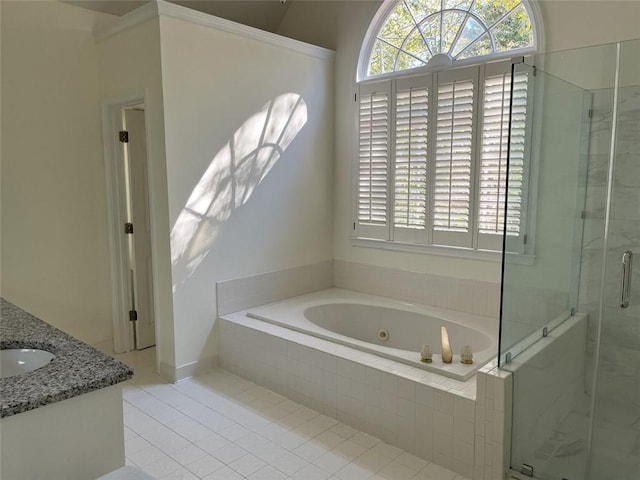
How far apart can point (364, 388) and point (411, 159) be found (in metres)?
1.83

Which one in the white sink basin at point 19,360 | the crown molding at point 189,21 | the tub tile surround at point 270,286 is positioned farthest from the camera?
the tub tile surround at point 270,286

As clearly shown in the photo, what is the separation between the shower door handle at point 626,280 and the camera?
8.91 ft

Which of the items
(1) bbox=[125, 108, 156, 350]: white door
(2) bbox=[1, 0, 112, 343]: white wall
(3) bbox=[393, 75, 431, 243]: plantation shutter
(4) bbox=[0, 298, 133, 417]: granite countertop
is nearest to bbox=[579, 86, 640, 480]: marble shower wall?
(3) bbox=[393, 75, 431, 243]: plantation shutter

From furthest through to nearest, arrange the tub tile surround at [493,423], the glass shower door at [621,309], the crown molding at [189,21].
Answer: the crown molding at [189,21]
the glass shower door at [621,309]
the tub tile surround at [493,423]

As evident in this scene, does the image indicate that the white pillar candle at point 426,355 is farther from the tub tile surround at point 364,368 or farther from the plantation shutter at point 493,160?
the plantation shutter at point 493,160

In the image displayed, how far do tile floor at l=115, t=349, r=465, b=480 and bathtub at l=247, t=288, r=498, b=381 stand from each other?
19.5 inches

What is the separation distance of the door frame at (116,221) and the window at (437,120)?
1891 millimetres

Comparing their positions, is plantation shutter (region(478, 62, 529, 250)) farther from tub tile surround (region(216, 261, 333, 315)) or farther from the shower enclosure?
tub tile surround (region(216, 261, 333, 315))

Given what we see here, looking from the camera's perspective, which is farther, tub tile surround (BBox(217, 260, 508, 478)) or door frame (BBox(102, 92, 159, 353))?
door frame (BBox(102, 92, 159, 353))

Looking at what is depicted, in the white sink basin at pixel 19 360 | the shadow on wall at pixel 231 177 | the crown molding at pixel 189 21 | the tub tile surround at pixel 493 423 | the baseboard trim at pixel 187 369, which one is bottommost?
the baseboard trim at pixel 187 369

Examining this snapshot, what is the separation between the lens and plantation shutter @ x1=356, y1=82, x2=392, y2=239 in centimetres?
393

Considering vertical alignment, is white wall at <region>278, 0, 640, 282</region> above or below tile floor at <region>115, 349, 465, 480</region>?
above

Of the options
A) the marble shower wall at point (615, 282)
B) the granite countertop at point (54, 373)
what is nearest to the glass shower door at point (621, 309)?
the marble shower wall at point (615, 282)

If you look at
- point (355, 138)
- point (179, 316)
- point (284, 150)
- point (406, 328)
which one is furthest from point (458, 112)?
point (179, 316)
